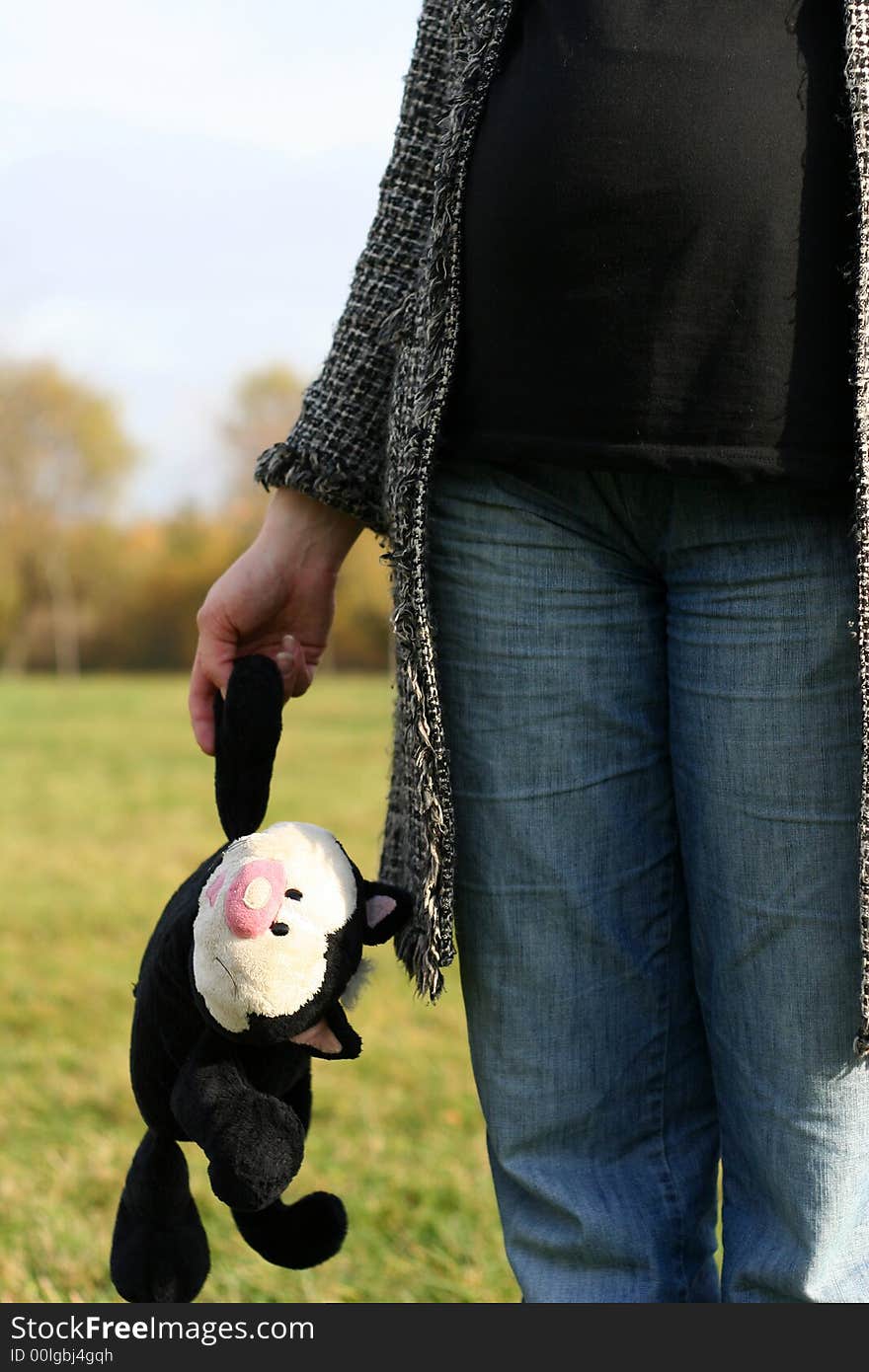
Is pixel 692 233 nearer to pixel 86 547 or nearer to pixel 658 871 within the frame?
pixel 658 871

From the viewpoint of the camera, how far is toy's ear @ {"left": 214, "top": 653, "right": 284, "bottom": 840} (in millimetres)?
1239

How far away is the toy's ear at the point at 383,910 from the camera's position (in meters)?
1.15

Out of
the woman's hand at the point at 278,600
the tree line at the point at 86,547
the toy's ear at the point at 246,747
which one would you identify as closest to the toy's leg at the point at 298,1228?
the toy's ear at the point at 246,747

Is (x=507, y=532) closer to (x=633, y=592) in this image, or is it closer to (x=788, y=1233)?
(x=633, y=592)

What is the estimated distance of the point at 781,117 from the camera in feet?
3.26

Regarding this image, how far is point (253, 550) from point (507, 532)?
0.93 feet

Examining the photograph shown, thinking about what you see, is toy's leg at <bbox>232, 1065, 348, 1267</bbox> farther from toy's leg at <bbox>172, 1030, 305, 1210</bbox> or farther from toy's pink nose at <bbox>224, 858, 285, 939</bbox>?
toy's pink nose at <bbox>224, 858, 285, 939</bbox>

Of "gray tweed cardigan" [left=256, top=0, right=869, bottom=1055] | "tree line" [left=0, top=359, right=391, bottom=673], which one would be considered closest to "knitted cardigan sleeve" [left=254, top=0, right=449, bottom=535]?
"gray tweed cardigan" [left=256, top=0, right=869, bottom=1055]

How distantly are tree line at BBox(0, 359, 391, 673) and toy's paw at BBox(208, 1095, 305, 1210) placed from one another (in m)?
18.9

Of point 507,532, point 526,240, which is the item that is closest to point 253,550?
point 507,532

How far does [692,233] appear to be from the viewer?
0.99 m

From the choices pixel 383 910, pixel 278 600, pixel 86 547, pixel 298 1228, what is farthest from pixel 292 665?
pixel 86 547

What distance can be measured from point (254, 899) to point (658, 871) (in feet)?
1.23

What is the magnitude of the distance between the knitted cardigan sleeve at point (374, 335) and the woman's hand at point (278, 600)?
0.04 meters
